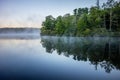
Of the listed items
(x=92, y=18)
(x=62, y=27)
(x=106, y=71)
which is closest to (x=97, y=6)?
(x=92, y=18)

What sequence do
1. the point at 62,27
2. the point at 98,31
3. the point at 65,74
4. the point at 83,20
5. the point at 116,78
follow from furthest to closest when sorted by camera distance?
1. the point at 62,27
2. the point at 83,20
3. the point at 98,31
4. the point at 65,74
5. the point at 116,78

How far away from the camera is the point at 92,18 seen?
46.0 meters

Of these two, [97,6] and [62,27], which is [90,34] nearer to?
[97,6]

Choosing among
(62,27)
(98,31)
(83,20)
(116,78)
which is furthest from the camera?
(62,27)

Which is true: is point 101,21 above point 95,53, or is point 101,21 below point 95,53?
above

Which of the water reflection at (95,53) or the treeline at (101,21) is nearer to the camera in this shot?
the water reflection at (95,53)

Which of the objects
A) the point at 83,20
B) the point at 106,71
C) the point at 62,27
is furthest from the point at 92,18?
→ the point at 106,71

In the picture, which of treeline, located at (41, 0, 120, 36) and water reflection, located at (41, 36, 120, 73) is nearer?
water reflection, located at (41, 36, 120, 73)

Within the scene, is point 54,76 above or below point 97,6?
below

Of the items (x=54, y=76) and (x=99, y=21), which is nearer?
(x=54, y=76)

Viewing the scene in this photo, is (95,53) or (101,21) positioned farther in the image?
(101,21)

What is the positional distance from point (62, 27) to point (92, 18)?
1378 cm

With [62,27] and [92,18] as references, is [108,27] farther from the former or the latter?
[62,27]

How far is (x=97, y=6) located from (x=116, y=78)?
4065 centimetres
